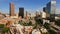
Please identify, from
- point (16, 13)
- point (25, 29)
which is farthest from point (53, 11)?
point (25, 29)

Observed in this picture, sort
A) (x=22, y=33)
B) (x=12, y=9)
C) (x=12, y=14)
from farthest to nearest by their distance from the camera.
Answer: (x=12, y=14)
(x=12, y=9)
(x=22, y=33)

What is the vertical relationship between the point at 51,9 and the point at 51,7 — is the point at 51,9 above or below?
below

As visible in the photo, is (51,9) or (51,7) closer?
(51,7)

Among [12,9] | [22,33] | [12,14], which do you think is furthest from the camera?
[12,14]

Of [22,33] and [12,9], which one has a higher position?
[12,9]

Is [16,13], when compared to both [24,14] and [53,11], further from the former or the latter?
[53,11]

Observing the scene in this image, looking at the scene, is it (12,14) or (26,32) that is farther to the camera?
(12,14)

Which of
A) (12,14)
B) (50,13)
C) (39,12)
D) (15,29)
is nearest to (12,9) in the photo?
(12,14)

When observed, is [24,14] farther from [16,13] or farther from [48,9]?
[48,9]

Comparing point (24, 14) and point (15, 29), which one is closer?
point (15, 29)
